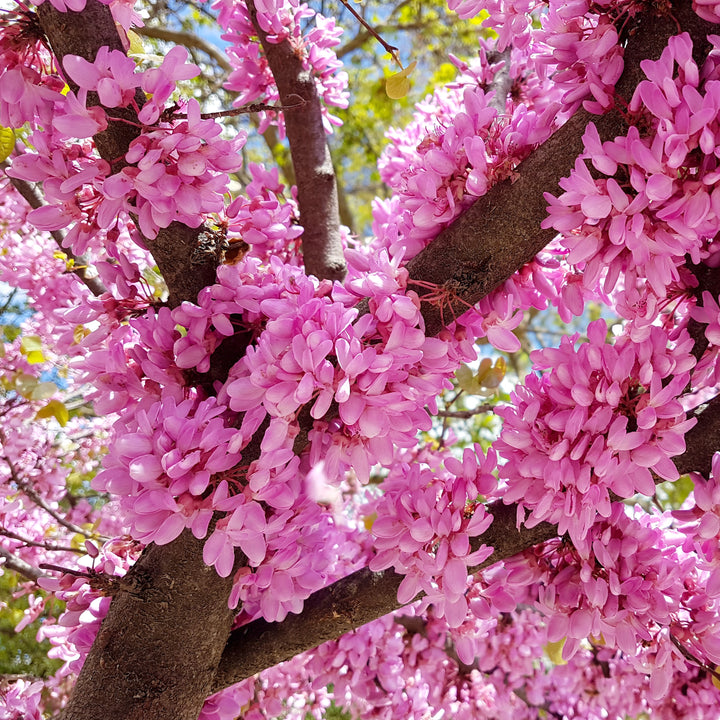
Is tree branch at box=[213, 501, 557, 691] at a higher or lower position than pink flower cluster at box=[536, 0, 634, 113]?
lower

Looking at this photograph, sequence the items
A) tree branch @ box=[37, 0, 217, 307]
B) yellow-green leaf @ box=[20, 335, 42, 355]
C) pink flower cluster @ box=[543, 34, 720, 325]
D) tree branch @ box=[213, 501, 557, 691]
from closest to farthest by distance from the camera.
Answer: pink flower cluster @ box=[543, 34, 720, 325]
tree branch @ box=[37, 0, 217, 307]
tree branch @ box=[213, 501, 557, 691]
yellow-green leaf @ box=[20, 335, 42, 355]

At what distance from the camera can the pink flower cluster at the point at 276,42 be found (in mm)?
1868

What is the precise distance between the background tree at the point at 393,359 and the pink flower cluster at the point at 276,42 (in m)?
0.60

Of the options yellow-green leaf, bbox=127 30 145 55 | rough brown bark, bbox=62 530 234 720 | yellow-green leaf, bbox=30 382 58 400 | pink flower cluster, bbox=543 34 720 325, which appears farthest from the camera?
yellow-green leaf, bbox=30 382 58 400

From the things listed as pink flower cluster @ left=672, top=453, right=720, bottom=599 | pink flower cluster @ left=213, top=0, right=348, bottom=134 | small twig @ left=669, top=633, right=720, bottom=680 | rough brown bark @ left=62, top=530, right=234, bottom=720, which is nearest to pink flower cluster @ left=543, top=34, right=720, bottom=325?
pink flower cluster @ left=672, top=453, right=720, bottom=599

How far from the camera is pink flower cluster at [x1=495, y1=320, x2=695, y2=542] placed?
105 centimetres

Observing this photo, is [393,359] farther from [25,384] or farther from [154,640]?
[25,384]

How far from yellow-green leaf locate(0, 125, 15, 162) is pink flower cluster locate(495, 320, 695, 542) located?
4.08ft

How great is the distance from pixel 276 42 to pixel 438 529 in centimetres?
153

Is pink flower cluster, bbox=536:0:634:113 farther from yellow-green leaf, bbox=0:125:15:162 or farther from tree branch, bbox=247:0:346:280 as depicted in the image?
yellow-green leaf, bbox=0:125:15:162

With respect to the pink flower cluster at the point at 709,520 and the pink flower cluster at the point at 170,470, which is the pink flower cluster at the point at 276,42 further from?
the pink flower cluster at the point at 709,520

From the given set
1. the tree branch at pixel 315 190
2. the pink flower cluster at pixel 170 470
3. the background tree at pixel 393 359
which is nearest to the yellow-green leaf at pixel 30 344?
the background tree at pixel 393 359

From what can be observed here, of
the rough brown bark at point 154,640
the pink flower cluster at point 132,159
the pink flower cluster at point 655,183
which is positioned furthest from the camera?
the rough brown bark at point 154,640

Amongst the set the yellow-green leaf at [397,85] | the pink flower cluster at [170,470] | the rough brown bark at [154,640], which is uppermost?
the yellow-green leaf at [397,85]
